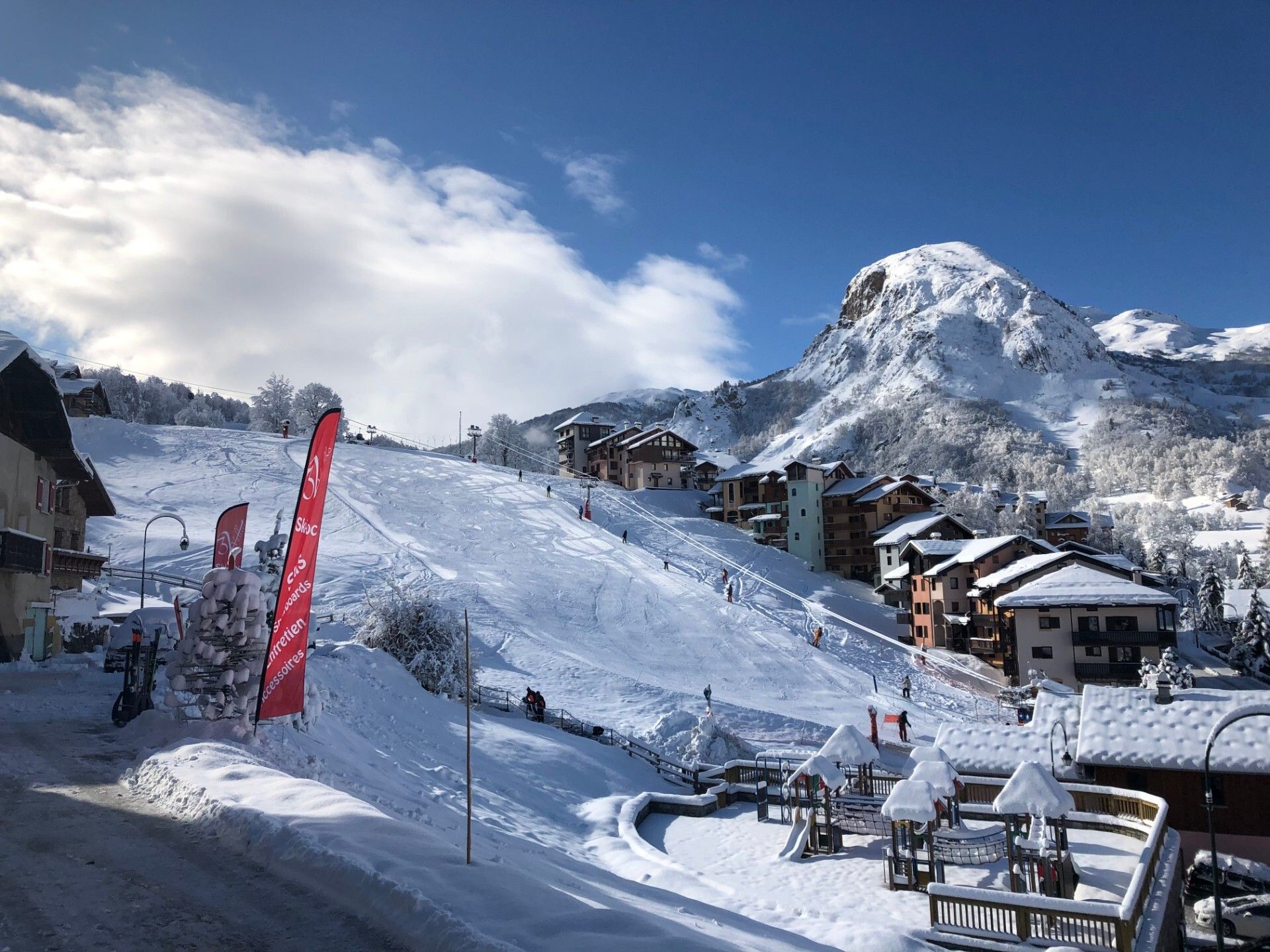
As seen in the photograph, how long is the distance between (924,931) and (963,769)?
12299 mm

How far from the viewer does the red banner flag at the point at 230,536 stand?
1977 cm

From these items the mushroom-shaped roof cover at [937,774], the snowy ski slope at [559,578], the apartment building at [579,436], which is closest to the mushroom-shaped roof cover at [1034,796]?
the mushroom-shaped roof cover at [937,774]

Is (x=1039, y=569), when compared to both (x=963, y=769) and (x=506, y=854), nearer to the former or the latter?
(x=963, y=769)

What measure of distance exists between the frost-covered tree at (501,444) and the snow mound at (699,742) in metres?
98.1

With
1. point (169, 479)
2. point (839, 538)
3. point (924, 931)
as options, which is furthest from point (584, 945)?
point (839, 538)

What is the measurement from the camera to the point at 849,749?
22.0 meters

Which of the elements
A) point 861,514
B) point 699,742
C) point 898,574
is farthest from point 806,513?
point 699,742

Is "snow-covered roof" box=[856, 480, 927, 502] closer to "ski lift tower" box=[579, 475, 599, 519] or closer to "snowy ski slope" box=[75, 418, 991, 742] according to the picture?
"snowy ski slope" box=[75, 418, 991, 742]

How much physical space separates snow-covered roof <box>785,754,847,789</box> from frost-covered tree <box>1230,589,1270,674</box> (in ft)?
192

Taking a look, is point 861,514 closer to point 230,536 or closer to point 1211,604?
point 1211,604

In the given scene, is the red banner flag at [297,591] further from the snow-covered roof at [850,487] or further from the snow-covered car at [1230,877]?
the snow-covered roof at [850,487]

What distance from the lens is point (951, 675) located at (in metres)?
50.3

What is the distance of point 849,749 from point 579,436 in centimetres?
10124

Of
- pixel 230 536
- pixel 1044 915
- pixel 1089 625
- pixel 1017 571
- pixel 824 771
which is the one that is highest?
pixel 230 536
